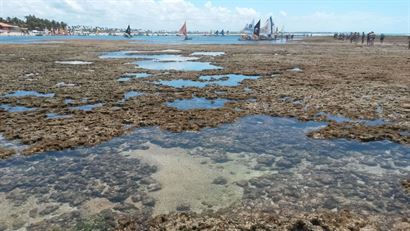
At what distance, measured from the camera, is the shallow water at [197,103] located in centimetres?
1739

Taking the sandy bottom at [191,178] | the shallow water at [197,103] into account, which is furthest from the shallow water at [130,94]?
the sandy bottom at [191,178]

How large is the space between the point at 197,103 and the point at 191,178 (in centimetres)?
891

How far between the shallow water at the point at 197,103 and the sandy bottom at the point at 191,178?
5651 mm

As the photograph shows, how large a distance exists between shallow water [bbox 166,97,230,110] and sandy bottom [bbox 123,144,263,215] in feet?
18.5

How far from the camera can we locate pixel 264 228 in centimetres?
716

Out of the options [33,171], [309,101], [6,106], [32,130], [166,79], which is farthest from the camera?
[166,79]

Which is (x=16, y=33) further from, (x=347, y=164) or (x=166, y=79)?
(x=347, y=164)

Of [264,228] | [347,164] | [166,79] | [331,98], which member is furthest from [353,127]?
[166,79]

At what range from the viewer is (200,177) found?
9.77 meters

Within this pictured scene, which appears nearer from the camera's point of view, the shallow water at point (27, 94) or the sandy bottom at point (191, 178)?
the sandy bottom at point (191, 178)

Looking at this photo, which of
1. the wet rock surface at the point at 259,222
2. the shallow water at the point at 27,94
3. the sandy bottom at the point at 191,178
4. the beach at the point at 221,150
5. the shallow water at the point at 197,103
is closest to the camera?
the wet rock surface at the point at 259,222

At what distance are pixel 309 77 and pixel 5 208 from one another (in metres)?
23.4

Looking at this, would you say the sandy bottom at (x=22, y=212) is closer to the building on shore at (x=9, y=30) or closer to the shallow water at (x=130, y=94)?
the shallow water at (x=130, y=94)

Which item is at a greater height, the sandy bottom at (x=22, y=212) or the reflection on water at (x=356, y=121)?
the reflection on water at (x=356, y=121)
